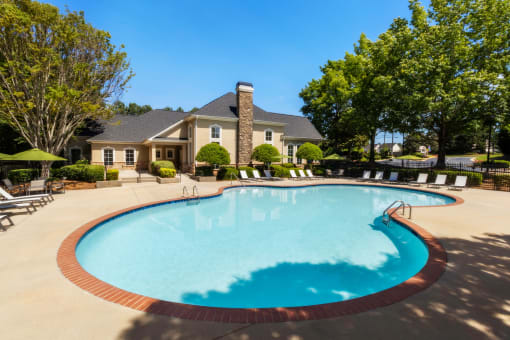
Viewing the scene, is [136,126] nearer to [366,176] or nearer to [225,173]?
[225,173]

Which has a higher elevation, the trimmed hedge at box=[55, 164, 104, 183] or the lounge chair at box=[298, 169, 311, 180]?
the trimmed hedge at box=[55, 164, 104, 183]

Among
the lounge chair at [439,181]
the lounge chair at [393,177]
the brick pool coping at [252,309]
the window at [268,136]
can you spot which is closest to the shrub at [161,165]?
the window at [268,136]

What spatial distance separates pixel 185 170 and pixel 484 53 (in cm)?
2958

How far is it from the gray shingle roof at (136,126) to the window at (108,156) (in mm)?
1239

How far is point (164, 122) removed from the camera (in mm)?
28594

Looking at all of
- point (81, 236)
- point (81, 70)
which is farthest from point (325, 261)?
point (81, 70)

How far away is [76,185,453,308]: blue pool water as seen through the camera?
5.03 m

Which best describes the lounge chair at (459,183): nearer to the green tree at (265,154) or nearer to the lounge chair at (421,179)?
the lounge chair at (421,179)

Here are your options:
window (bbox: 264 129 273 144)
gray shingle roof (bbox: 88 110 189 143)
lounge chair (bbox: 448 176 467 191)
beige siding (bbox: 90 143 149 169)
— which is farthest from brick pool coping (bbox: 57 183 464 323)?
gray shingle roof (bbox: 88 110 189 143)

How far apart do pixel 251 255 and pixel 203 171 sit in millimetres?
15368

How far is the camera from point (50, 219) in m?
8.14

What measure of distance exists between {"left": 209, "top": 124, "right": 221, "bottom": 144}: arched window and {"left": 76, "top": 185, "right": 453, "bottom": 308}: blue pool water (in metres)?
12.7

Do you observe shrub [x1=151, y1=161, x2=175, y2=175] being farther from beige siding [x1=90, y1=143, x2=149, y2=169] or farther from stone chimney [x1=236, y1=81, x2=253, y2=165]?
stone chimney [x1=236, y1=81, x2=253, y2=165]

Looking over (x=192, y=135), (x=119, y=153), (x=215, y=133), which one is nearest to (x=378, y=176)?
(x=215, y=133)
